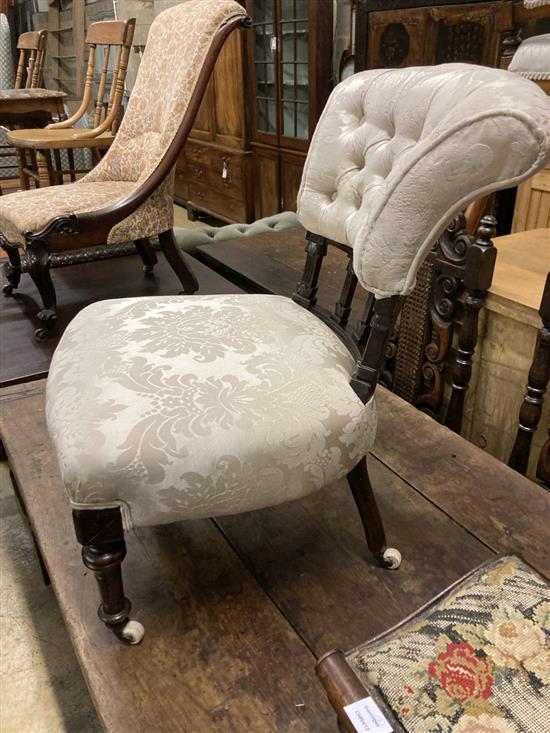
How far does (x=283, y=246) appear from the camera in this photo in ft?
8.77

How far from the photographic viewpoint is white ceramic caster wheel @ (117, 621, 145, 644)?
893 millimetres

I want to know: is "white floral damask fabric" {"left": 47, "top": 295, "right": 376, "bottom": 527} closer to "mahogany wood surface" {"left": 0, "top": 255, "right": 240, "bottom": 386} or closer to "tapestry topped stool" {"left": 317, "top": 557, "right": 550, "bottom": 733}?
"tapestry topped stool" {"left": 317, "top": 557, "right": 550, "bottom": 733}

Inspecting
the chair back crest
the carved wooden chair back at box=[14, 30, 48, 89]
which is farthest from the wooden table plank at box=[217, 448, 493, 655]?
the carved wooden chair back at box=[14, 30, 48, 89]

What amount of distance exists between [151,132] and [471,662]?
192 cm

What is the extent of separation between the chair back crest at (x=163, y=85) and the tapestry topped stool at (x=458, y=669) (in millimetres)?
1609

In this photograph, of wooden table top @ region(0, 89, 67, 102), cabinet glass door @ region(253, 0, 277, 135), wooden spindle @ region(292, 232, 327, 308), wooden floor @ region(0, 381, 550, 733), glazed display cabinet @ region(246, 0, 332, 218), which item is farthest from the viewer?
cabinet glass door @ region(253, 0, 277, 135)

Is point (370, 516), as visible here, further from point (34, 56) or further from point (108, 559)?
point (34, 56)

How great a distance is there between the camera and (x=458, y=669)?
582 mm

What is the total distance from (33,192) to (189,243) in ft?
2.85

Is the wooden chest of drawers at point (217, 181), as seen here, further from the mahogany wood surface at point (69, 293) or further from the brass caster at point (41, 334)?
the brass caster at point (41, 334)

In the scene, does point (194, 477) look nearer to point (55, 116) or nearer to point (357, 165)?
point (357, 165)

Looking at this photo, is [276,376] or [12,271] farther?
[12,271]

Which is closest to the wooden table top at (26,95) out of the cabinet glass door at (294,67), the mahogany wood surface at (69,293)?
the cabinet glass door at (294,67)

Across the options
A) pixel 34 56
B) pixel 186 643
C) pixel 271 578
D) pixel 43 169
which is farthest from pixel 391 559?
pixel 34 56
